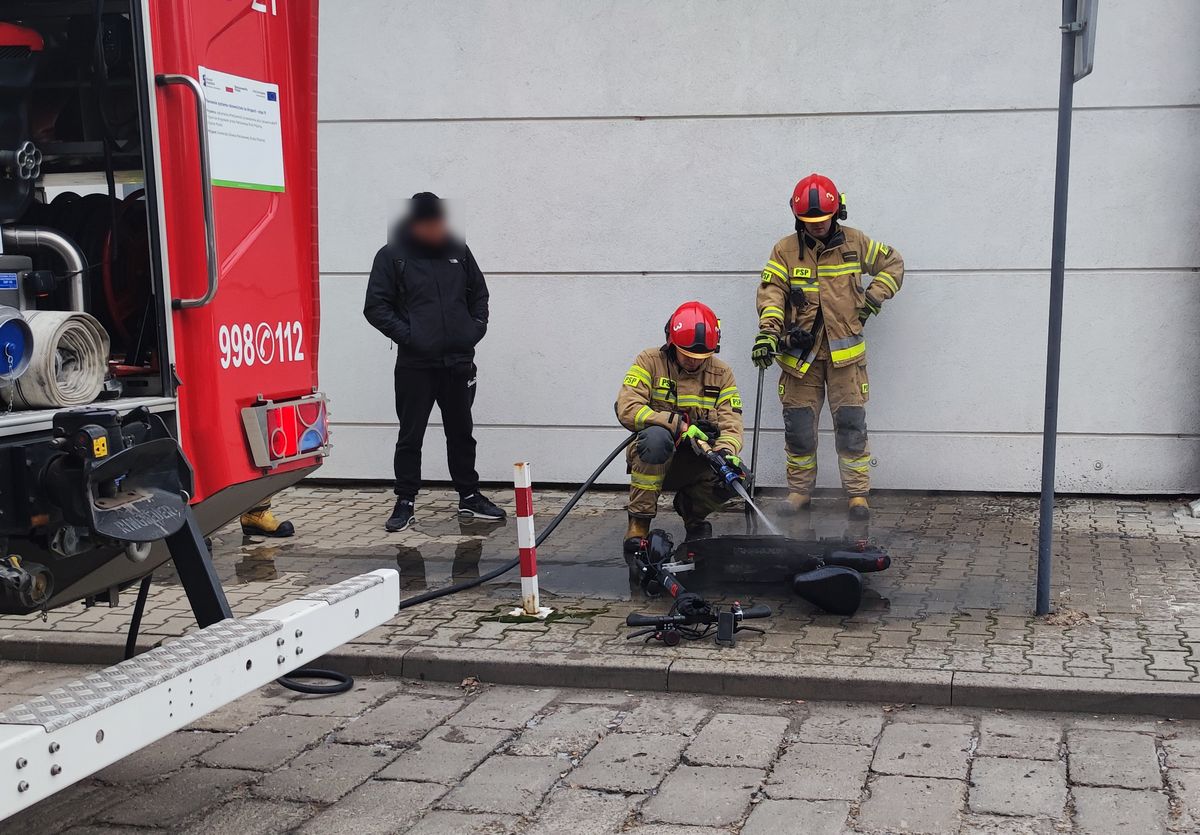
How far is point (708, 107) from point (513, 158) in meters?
1.40

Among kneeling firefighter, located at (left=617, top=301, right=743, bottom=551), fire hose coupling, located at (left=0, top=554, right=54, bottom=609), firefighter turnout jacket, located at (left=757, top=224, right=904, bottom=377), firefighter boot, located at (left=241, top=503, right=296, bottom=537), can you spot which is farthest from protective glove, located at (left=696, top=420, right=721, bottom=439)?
fire hose coupling, located at (left=0, top=554, right=54, bottom=609)

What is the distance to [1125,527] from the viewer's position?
7480 millimetres

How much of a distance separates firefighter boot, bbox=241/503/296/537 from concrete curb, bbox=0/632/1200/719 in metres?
2.10

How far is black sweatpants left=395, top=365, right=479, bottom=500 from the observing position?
26.2ft

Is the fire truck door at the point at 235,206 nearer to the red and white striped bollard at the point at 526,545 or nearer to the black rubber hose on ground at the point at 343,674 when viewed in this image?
the black rubber hose on ground at the point at 343,674

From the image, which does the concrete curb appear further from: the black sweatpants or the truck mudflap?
the black sweatpants

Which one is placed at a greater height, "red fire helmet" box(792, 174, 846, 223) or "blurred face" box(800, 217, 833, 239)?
"red fire helmet" box(792, 174, 846, 223)

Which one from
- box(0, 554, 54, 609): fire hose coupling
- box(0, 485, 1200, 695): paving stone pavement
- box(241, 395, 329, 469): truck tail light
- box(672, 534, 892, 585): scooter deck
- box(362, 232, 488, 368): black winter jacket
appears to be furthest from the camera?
box(362, 232, 488, 368): black winter jacket

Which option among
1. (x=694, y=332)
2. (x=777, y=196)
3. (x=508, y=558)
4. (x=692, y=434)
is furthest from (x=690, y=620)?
(x=777, y=196)

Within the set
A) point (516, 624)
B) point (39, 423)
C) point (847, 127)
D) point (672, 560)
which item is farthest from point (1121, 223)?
point (39, 423)

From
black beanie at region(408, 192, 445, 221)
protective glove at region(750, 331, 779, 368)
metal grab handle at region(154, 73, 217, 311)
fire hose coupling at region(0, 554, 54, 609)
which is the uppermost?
black beanie at region(408, 192, 445, 221)

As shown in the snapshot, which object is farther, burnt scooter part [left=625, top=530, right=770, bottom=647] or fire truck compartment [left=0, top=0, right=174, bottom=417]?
burnt scooter part [left=625, top=530, right=770, bottom=647]

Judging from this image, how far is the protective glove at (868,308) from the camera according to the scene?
775 centimetres

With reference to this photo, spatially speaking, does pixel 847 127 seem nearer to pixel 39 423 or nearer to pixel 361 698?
pixel 361 698
